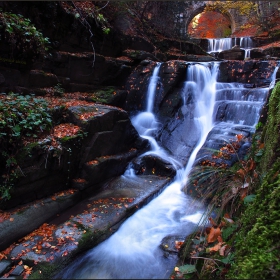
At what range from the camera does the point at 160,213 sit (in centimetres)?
506

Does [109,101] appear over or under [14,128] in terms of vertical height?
over

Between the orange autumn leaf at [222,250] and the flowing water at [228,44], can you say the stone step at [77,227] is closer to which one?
the orange autumn leaf at [222,250]

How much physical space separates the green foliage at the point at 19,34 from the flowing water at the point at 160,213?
4.35m

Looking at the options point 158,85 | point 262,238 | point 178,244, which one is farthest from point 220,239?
point 158,85

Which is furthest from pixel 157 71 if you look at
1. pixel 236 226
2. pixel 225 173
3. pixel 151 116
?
pixel 236 226

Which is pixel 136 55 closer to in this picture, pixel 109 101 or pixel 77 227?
pixel 109 101

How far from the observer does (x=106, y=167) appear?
615 cm

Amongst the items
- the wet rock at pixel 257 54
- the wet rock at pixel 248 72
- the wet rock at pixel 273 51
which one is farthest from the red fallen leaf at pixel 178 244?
the wet rock at pixel 257 54

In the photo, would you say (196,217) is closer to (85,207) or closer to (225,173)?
(225,173)

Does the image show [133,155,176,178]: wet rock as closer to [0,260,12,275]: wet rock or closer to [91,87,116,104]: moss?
[91,87,116,104]: moss

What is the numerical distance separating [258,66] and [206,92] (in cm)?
241

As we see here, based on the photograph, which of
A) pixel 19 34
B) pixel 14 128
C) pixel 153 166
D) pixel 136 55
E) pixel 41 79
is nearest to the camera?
pixel 14 128

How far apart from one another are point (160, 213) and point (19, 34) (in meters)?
5.85

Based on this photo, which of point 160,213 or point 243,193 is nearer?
point 243,193
